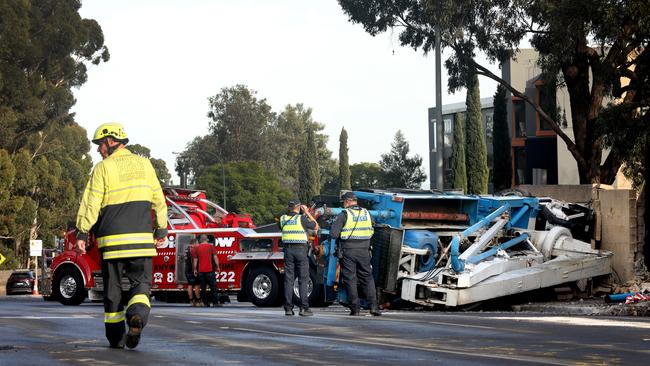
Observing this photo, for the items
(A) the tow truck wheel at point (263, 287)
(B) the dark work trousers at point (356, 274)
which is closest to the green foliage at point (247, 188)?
(A) the tow truck wheel at point (263, 287)

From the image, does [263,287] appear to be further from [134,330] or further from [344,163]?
[344,163]

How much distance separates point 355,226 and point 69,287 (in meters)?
11.1

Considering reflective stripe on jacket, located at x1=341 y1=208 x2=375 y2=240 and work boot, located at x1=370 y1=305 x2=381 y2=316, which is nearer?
work boot, located at x1=370 y1=305 x2=381 y2=316

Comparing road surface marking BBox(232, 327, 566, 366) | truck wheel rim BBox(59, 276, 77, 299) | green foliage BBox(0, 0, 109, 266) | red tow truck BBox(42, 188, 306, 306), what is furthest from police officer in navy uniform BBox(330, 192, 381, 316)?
green foliage BBox(0, 0, 109, 266)

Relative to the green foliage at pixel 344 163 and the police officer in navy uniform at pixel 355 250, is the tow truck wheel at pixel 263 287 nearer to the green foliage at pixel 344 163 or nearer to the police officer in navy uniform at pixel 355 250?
the police officer in navy uniform at pixel 355 250

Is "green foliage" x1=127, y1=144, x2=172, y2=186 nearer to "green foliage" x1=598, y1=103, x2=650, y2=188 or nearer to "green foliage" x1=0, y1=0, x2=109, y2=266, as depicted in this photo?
"green foliage" x1=0, y1=0, x2=109, y2=266

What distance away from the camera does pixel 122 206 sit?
9883mm

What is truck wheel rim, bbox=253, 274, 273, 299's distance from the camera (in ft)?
76.3

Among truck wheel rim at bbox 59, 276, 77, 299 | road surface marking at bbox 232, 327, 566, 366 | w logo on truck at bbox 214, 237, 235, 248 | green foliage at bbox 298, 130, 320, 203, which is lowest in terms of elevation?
road surface marking at bbox 232, 327, 566, 366

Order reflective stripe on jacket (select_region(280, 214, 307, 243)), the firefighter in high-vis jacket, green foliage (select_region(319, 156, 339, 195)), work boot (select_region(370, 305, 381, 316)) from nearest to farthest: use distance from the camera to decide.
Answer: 1. the firefighter in high-vis jacket
2. work boot (select_region(370, 305, 381, 316))
3. reflective stripe on jacket (select_region(280, 214, 307, 243))
4. green foliage (select_region(319, 156, 339, 195))

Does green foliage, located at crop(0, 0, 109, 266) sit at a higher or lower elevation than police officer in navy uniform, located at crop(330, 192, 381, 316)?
higher

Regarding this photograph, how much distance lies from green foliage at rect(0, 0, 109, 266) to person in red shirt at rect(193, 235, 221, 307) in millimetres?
37940

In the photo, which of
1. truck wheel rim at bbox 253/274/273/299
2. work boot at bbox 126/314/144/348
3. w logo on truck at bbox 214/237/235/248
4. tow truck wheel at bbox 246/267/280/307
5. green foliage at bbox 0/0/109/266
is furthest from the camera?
green foliage at bbox 0/0/109/266

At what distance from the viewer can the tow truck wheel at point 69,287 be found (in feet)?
85.1
